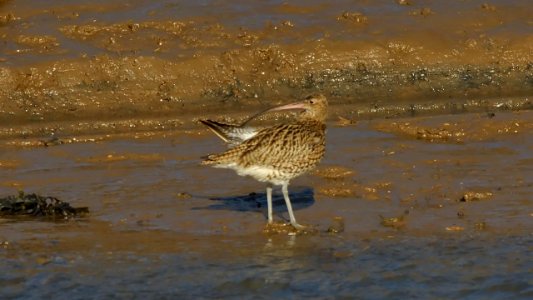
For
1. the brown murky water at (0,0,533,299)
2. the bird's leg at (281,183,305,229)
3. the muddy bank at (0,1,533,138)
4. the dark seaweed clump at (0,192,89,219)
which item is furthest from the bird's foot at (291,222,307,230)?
the muddy bank at (0,1,533,138)

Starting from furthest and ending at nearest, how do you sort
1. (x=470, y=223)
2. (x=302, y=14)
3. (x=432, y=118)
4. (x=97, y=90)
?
1. (x=302, y=14)
2. (x=97, y=90)
3. (x=432, y=118)
4. (x=470, y=223)

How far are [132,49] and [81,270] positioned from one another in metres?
4.95

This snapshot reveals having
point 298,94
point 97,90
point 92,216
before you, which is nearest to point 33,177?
point 92,216

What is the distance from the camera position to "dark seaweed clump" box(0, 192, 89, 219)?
9617mm

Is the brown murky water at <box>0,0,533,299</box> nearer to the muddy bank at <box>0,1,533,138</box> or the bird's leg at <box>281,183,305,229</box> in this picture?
the muddy bank at <box>0,1,533,138</box>

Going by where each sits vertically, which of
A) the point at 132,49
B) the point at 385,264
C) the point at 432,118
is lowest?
the point at 385,264

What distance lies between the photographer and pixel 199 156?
36.7 ft

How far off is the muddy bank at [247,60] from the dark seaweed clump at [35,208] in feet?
8.29

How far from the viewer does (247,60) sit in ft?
43.0

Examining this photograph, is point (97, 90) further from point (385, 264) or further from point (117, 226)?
point (385, 264)

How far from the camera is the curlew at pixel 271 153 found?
368 inches

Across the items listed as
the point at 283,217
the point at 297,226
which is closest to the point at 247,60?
the point at 283,217

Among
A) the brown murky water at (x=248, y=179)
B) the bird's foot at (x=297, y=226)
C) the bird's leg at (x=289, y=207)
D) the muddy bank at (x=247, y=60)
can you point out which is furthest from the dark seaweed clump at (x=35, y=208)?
the muddy bank at (x=247, y=60)

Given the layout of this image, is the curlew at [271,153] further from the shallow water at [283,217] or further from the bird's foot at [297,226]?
the shallow water at [283,217]
